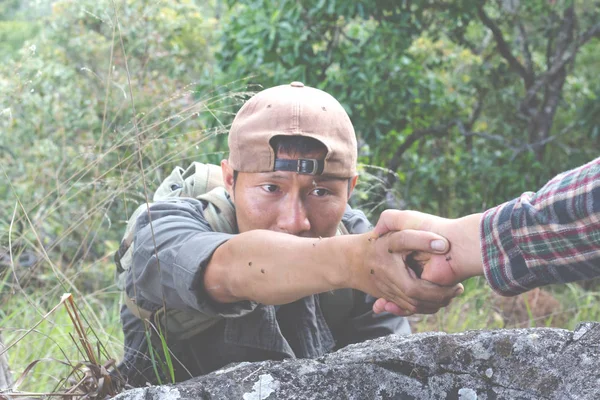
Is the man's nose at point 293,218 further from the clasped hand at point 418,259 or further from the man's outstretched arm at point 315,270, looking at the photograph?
the clasped hand at point 418,259

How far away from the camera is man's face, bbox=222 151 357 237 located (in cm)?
236

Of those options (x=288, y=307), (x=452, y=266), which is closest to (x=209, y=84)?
(x=288, y=307)

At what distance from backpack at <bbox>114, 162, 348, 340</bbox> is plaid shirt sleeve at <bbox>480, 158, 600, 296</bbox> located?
0.91 m

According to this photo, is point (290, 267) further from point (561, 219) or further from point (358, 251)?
point (561, 219)

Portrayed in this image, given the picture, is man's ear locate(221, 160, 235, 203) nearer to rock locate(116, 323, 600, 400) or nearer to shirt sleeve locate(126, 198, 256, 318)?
shirt sleeve locate(126, 198, 256, 318)

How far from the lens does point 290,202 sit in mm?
2369

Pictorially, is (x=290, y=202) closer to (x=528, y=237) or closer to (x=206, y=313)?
(x=206, y=313)

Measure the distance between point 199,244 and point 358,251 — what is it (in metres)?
0.47

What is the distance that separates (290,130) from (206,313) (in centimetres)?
59

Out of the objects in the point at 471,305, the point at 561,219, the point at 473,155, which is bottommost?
the point at 471,305

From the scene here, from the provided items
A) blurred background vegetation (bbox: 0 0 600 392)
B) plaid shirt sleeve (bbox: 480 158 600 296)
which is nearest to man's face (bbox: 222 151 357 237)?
plaid shirt sleeve (bbox: 480 158 600 296)

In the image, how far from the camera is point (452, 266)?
1.75 metres

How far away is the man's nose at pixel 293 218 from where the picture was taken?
2.35m

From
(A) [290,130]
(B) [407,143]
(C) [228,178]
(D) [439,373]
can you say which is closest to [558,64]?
(B) [407,143]
